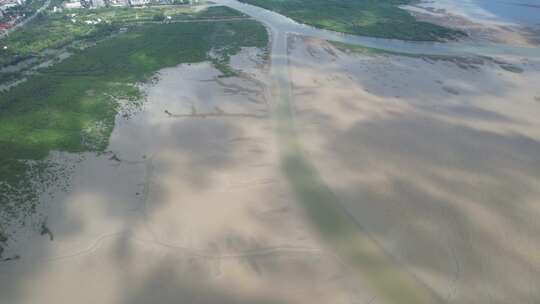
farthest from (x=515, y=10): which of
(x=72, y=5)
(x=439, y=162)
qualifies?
(x=72, y=5)

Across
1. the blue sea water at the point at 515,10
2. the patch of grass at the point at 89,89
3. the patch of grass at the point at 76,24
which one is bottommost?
the patch of grass at the point at 89,89

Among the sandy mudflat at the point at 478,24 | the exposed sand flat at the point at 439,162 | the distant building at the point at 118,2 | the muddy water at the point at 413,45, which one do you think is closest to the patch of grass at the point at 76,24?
the distant building at the point at 118,2

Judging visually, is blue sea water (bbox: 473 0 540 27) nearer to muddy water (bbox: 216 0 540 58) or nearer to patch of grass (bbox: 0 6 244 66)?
muddy water (bbox: 216 0 540 58)

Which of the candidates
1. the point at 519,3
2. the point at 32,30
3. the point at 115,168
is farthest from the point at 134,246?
the point at 519,3

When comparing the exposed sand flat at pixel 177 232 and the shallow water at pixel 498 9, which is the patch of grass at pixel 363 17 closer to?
the shallow water at pixel 498 9

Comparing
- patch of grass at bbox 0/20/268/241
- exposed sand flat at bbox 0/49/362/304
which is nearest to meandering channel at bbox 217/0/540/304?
exposed sand flat at bbox 0/49/362/304

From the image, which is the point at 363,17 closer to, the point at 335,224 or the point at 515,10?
the point at 515,10

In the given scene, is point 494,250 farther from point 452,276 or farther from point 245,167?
point 245,167
